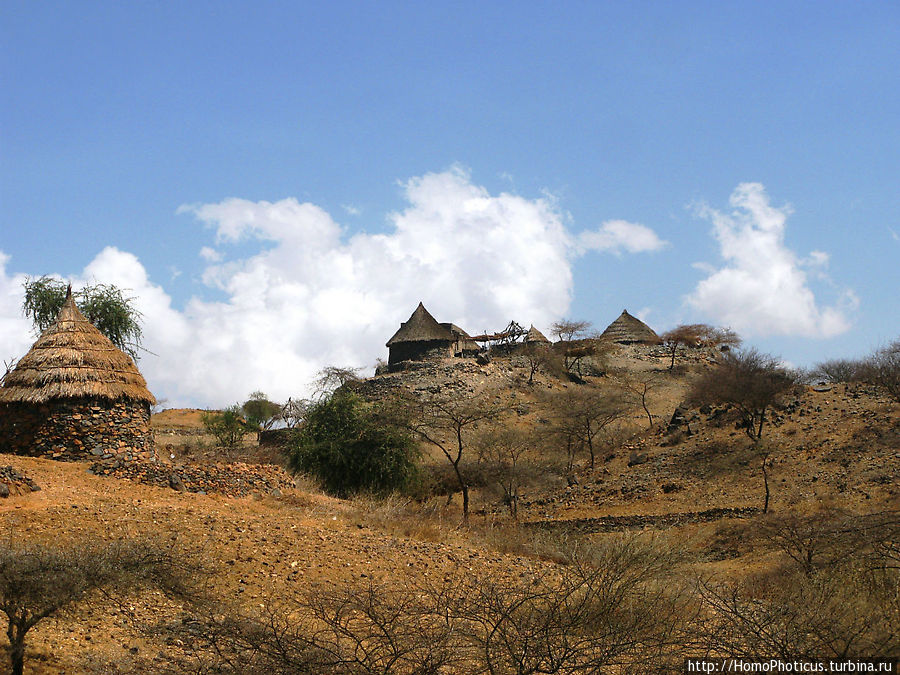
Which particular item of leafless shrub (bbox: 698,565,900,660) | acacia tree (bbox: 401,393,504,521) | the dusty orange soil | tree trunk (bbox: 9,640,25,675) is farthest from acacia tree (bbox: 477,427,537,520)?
tree trunk (bbox: 9,640,25,675)

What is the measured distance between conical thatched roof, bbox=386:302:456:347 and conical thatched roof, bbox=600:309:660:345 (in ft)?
46.6

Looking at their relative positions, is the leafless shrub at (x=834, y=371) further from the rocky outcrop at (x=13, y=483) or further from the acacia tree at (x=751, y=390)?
the rocky outcrop at (x=13, y=483)

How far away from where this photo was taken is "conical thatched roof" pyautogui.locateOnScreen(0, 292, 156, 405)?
1418cm

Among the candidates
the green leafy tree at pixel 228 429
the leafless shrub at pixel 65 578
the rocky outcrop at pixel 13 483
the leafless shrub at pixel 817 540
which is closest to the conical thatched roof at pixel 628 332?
the green leafy tree at pixel 228 429

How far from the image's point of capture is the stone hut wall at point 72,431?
1390cm

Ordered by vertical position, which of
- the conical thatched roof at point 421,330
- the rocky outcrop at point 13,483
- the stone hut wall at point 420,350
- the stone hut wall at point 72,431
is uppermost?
the conical thatched roof at point 421,330

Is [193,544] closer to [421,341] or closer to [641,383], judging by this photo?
[421,341]

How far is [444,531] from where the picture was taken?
12.9 metres

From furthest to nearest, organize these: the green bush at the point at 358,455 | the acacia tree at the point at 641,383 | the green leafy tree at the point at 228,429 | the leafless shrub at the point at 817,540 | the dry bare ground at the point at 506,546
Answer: the acacia tree at the point at 641,383
the green leafy tree at the point at 228,429
the green bush at the point at 358,455
the leafless shrub at the point at 817,540
the dry bare ground at the point at 506,546

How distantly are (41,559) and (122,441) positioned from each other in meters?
8.36

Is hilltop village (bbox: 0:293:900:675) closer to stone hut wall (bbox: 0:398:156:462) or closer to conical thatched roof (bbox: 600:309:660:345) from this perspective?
stone hut wall (bbox: 0:398:156:462)

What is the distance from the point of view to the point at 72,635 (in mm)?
7152

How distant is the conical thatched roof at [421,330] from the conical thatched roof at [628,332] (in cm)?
1421

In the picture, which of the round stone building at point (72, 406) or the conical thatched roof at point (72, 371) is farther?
the conical thatched roof at point (72, 371)
